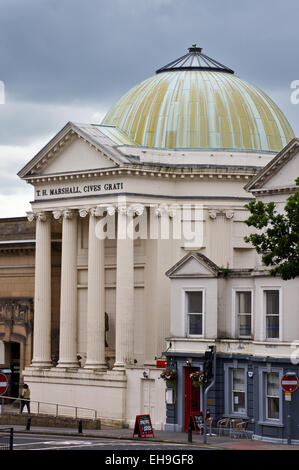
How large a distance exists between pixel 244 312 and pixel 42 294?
15.3 m

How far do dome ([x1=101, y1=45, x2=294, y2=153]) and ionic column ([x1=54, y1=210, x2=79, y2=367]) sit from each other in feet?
17.1

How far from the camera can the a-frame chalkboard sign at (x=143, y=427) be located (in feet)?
198

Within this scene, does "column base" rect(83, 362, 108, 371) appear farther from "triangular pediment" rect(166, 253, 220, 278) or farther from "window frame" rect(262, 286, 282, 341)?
"window frame" rect(262, 286, 282, 341)

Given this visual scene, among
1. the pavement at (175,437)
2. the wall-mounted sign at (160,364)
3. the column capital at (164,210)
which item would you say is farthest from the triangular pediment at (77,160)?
the pavement at (175,437)

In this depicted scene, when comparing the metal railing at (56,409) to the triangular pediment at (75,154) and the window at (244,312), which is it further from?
the triangular pediment at (75,154)

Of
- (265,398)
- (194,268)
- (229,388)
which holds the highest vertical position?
(194,268)

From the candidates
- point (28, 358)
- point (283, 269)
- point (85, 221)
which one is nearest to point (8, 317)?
point (28, 358)

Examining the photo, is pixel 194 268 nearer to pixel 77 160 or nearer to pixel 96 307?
pixel 96 307

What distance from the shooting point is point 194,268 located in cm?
6431

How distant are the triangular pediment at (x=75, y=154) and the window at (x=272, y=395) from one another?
49.5 feet

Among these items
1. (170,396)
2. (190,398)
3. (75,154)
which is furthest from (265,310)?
(75,154)
